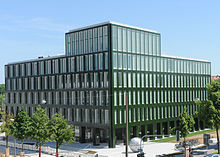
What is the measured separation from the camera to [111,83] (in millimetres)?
55594

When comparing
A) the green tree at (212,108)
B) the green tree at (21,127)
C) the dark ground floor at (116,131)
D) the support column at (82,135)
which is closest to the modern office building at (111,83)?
the dark ground floor at (116,131)

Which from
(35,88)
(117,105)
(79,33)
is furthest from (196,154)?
(35,88)

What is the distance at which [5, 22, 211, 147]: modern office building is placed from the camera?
56.6 meters

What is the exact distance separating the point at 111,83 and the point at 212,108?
18589 millimetres

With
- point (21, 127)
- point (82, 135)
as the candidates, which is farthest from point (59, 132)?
point (82, 135)

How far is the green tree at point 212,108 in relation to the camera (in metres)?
45.3

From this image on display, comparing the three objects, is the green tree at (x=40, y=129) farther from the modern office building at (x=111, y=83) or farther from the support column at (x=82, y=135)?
the support column at (x=82, y=135)

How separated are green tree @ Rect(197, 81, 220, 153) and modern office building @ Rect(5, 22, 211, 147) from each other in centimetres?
1570

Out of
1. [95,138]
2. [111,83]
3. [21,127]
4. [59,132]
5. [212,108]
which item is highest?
[111,83]

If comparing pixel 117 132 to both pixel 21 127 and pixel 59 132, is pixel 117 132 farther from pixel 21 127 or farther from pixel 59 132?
pixel 21 127

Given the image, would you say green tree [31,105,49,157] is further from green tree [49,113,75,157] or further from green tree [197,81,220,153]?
green tree [197,81,220,153]

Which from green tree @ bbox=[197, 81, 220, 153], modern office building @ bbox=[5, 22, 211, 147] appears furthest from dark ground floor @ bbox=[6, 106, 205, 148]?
green tree @ bbox=[197, 81, 220, 153]

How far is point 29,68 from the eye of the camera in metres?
76.9

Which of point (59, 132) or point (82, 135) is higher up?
point (59, 132)
